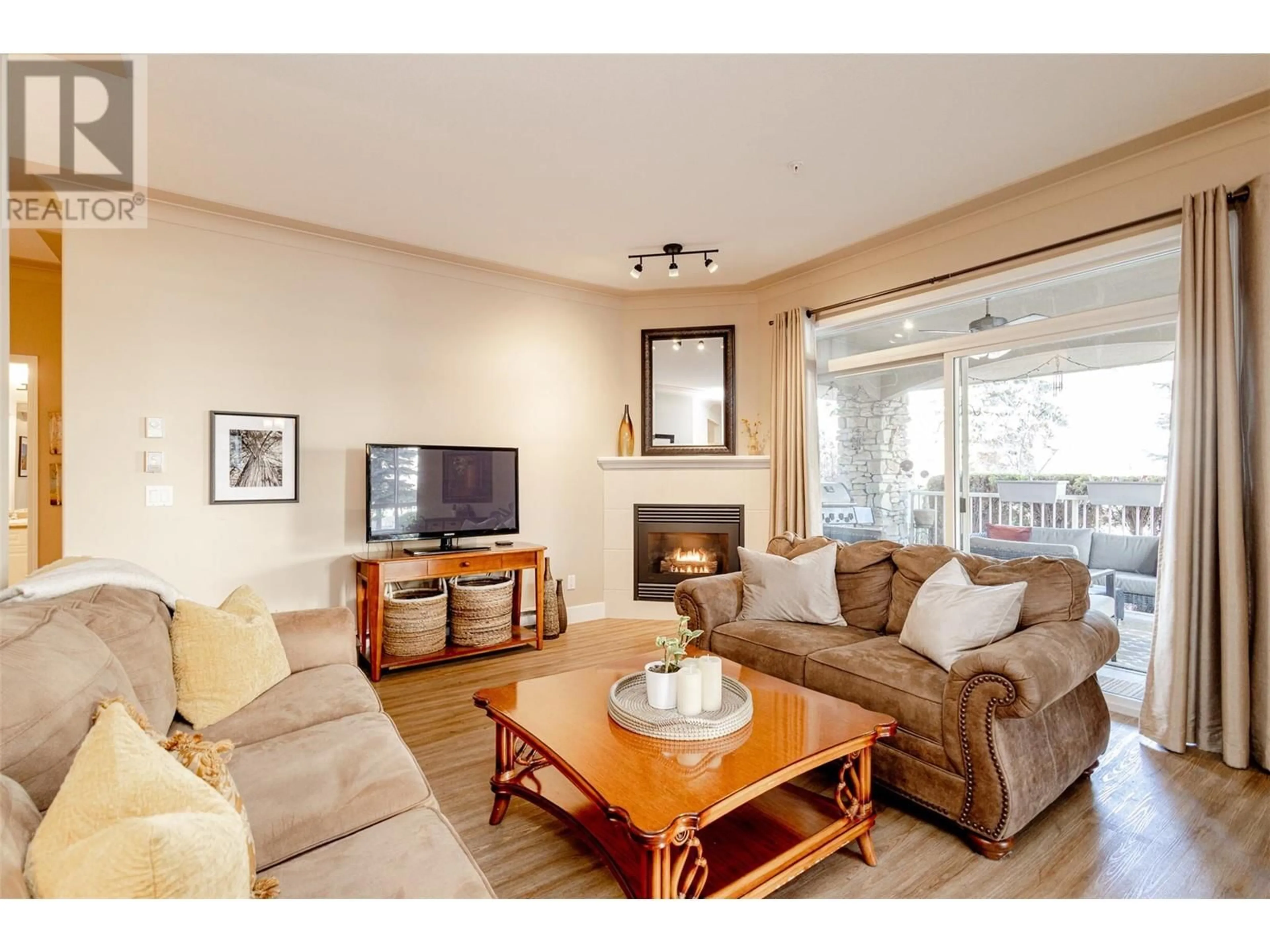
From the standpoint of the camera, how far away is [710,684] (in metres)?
1.92

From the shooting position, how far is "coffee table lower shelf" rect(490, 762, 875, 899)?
1.41 metres

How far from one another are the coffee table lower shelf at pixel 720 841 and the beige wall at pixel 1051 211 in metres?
3.08

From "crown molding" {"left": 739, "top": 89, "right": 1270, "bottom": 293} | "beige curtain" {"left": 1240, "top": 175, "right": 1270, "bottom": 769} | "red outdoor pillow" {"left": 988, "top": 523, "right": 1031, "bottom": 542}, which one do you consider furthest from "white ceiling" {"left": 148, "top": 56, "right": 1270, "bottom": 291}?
"red outdoor pillow" {"left": 988, "top": 523, "right": 1031, "bottom": 542}

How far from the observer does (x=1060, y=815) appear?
2.10 metres

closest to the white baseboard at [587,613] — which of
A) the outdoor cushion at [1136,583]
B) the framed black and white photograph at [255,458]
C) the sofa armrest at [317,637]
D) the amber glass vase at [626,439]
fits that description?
the amber glass vase at [626,439]

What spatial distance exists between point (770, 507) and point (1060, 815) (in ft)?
9.15

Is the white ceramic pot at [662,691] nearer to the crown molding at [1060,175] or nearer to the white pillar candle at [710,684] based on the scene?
the white pillar candle at [710,684]

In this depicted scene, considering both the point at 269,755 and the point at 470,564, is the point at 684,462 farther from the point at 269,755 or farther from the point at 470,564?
the point at 269,755

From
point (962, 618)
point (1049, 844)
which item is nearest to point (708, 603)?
point (962, 618)

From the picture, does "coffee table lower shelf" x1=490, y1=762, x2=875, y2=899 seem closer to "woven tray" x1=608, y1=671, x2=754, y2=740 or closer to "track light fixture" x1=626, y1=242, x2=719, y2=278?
"woven tray" x1=608, y1=671, x2=754, y2=740

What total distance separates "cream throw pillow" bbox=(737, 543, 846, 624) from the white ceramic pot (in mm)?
1277

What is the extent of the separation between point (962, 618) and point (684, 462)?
281cm

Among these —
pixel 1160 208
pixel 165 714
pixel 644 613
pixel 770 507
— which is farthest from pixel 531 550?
pixel 1160 208

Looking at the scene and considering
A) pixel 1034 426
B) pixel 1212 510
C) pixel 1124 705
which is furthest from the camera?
pixel 1034 426
